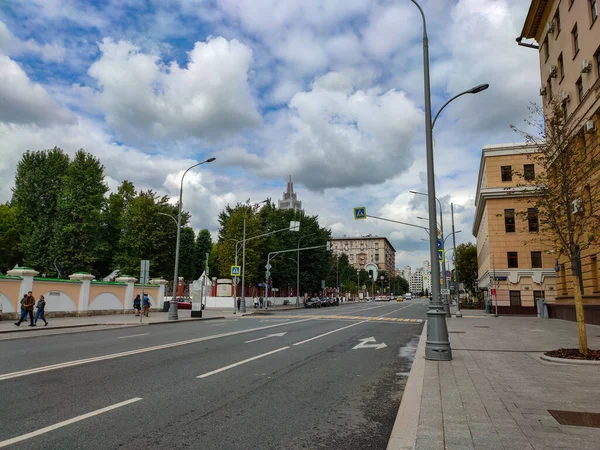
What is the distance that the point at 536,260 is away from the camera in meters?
38.6

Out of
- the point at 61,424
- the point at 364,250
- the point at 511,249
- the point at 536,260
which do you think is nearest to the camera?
the point at 61,424

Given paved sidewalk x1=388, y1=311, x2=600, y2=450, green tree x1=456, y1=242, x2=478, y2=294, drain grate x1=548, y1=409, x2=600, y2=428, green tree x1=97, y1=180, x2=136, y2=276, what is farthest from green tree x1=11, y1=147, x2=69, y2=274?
green tree x1=456, y1=242, x2=478, y2=294

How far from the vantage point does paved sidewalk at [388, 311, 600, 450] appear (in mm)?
4324

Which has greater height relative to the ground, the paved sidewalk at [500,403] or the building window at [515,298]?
the building window at [515,298]

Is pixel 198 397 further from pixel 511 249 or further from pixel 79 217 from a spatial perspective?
pixel 79 217

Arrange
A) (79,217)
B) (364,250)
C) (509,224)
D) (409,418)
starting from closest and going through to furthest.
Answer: (409,418) < (509,224) < (79,217) < (364,250)

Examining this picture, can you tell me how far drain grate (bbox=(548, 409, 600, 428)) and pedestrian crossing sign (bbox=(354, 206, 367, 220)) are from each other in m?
23.5

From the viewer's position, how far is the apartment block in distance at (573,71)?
20.4 m

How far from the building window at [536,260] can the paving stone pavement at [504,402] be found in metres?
31.9

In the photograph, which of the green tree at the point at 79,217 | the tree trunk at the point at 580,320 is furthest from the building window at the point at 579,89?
the green tree at the point at 79,217

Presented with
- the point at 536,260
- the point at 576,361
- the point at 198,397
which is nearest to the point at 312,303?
the point at 536,260

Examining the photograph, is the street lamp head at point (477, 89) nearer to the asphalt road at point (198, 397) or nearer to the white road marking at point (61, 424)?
the asphalt road at point (198, 397)

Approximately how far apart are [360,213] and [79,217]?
107 feet

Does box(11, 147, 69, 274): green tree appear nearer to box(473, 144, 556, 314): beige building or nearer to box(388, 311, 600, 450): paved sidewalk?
box(473, 144, 556, 314): beige building
